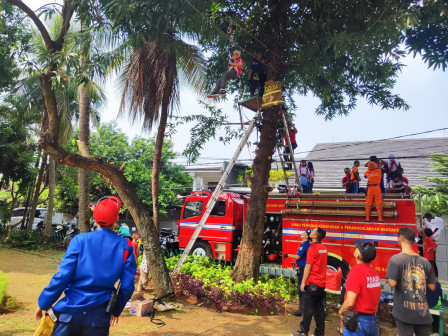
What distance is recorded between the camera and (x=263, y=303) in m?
6.56

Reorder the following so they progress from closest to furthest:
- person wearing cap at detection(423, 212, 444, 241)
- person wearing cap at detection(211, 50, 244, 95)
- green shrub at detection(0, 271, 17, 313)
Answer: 1. green shrub at detection(0, 271, 17, 313)
2. person wearing cap at detection(211, 50, 244, 95)
3. person wearing cap at detection(423, 212, 444, 241)

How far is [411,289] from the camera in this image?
136 inches

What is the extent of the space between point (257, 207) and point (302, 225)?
4.94 ft

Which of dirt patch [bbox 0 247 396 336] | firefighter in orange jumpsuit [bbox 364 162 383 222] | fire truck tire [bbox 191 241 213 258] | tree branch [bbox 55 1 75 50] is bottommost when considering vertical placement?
dirt patch [bbox 0 247 396 336]

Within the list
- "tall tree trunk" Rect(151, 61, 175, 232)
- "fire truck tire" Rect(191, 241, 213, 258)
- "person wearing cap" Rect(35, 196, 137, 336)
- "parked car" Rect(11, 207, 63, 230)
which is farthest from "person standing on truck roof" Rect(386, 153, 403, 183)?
"parked car" Rect(11, 207, 63, 230)

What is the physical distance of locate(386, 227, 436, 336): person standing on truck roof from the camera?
11.3ft

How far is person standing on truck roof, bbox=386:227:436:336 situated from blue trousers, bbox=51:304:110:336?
281 cm

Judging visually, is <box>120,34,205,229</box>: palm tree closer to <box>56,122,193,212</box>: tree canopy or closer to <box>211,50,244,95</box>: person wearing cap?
<box>211,50,244,95</box>: person wearing cap

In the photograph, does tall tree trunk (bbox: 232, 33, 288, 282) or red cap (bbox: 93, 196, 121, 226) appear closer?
red cap (bbox: 93, 196, 121, 226)

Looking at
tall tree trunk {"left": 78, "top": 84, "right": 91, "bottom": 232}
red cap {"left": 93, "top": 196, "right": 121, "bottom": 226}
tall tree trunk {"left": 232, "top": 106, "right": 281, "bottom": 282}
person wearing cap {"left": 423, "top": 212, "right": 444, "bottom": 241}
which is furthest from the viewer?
tall tree trunk {"left": 78, "top": 84, "right": 91, "bottom": 232}

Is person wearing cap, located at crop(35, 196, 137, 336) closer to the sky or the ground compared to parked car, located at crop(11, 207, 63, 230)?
closer to the sky

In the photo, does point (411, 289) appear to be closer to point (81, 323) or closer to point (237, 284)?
point (81, 323)

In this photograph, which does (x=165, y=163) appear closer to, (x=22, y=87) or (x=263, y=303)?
(x=22, y=87)

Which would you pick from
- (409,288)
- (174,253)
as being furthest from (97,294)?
(174,253)
